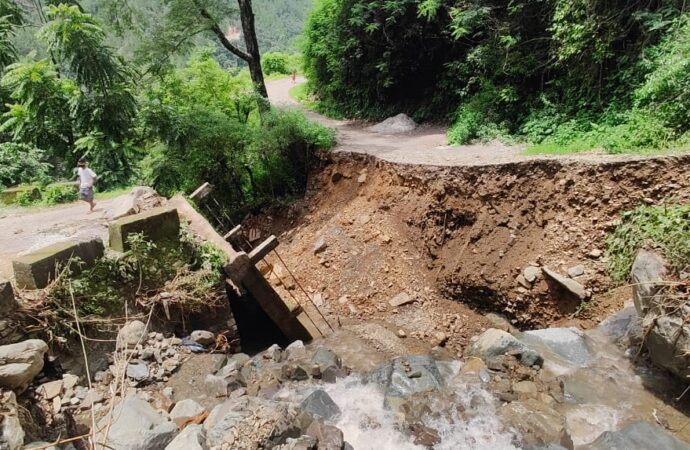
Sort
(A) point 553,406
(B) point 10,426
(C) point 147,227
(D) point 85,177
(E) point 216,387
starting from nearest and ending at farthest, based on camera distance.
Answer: (B) point 10,426 → (A) point 553,406 → (E) point 216,387 → (C) point 147,227 → (D) point 85,177

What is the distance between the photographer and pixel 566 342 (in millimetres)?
5355

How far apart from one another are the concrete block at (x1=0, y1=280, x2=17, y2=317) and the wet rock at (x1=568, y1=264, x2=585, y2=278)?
707 centimetres

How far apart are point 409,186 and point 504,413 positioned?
509 cm

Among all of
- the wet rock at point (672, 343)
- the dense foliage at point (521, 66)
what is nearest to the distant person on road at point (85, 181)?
the dense foliage at point (521, 66)

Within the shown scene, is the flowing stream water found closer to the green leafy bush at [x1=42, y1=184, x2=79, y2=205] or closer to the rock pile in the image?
the rock pile

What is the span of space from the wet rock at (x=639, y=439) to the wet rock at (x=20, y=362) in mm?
5306

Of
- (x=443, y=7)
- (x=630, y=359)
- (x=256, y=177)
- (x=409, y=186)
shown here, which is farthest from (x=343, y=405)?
(x=443, y=7)

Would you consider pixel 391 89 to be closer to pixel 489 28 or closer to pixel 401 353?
pixel 489 28

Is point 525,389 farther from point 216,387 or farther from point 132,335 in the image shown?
point 132,335

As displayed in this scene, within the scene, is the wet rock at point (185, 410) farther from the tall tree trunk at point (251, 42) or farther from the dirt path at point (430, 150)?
the tall tree trunk at point (251, 42)

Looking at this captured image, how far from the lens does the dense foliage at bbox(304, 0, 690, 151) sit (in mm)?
6730

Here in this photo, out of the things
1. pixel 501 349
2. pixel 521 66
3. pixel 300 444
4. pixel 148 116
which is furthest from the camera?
pixel 148 116

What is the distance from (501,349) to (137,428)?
425 centimetres

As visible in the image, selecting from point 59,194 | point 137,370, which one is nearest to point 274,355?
point 137,370
